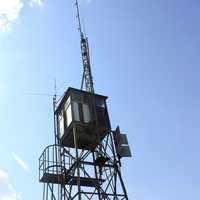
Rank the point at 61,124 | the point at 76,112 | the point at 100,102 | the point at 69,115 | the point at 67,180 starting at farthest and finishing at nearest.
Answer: the point at 100,102 < the point at 61,124 < the point at 69,115 < the point at 76,112 < the point at 67,180

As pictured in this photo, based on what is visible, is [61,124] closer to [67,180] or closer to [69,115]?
[69,115]

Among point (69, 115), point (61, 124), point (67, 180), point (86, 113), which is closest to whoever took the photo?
point (67, 180)

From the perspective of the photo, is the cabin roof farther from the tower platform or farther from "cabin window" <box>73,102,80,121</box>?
the tower platform

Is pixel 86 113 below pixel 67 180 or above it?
above

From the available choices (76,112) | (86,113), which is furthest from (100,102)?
(76,112)

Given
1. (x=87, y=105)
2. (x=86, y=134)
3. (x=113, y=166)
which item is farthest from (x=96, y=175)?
(x=87, y=105)

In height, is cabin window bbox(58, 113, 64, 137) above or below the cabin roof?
below

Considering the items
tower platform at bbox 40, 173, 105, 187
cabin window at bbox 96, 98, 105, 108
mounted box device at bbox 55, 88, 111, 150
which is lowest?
tower platform at bbox 40, 173, 105, 187

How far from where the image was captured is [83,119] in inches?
931

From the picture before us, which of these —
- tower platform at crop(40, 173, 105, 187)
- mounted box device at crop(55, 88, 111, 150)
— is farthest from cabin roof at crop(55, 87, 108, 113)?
tower platform at crop(40, 173, 105, 187)

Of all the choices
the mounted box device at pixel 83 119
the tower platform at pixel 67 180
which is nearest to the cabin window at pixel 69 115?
the mounted box device at pixel 83 119

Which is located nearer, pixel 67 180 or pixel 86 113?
pixel 67 180

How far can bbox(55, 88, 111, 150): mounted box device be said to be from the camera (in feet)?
76.7

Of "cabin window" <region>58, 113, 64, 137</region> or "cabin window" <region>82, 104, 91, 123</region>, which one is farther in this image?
"cabin window" <region>58, 113, 64, 137</region>
